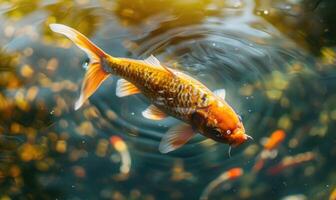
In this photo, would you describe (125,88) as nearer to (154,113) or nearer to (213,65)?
(154,113)

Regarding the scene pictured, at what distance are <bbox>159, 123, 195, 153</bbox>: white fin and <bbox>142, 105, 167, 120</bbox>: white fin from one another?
0.13ft

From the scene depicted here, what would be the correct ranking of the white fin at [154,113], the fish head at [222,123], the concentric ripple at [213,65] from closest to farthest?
the fish head at [222,123], the white fin at [154,113], the concentric ripple at [213,65]

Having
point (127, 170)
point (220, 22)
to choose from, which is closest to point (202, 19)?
point (220, 22)

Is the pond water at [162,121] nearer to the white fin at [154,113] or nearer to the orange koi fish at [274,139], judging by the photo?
the orange koi fish at [274,139]

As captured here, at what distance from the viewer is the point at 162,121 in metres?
1.65

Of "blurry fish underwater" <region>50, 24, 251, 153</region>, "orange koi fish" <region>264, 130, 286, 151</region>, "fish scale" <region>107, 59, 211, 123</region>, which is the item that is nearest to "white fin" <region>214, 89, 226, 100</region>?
"blurry fish underwater" <region>50, 24, 251, 153</region>

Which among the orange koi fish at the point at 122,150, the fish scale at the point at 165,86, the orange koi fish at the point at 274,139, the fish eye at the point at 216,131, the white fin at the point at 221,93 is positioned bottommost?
the orange koi fish at the point at 122,150

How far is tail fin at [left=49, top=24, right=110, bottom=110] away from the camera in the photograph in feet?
4.89

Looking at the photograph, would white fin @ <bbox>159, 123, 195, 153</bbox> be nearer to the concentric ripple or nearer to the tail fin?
the concentric ripple

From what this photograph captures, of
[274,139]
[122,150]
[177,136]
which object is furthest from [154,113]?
[274,139]

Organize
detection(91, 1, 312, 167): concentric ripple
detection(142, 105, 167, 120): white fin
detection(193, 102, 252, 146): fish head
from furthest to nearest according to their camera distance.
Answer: detection(91, 1, 312, 167): concentric ripple, detection(142, 105, 167, 120): white fin, detection(193, 102, 252, 146): fish head

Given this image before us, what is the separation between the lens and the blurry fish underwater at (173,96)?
4.61 ft

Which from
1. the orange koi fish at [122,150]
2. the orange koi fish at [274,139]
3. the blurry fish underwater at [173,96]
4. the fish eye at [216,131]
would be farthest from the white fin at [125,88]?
the orange koi fish at [274,139]

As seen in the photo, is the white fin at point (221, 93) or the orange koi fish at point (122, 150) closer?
the white fin at point (221, 93)
